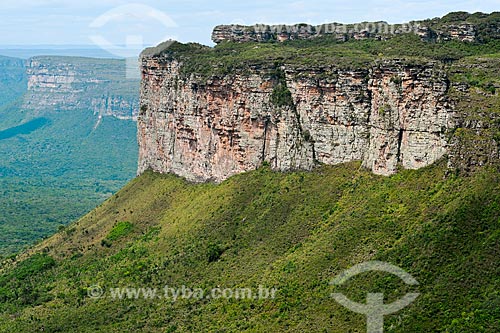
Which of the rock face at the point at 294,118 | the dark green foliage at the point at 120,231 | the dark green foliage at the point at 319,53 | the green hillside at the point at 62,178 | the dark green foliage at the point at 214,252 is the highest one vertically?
the dark green foliage at the point at 319,53

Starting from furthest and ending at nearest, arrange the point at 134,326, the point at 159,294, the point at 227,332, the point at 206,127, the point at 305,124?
the point at 206,127 < the point at 305,124 < the point at 159,294 < the point at 134,326 < the point at 227,332

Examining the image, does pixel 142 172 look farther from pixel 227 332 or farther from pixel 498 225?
pixel 498 225

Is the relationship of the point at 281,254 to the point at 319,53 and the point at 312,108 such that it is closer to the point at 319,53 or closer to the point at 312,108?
the point at 312,108

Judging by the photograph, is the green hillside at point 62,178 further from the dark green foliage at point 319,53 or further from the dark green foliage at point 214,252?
the dark green foliage at point 214,252

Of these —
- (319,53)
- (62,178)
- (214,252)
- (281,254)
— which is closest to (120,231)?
(214,252)

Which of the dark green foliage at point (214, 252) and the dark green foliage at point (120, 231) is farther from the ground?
the dark green foliage at point (214, 252)

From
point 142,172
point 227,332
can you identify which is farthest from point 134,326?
point 142,172

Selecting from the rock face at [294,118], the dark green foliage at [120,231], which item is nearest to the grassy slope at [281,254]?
the dark green foliage at [120,231]
